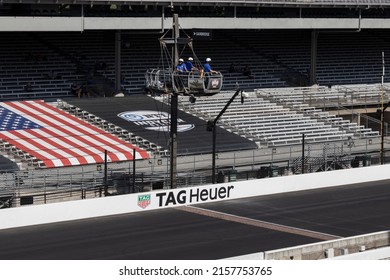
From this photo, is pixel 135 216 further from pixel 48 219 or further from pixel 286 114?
pixel 286 114

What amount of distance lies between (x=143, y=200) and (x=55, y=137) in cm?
877

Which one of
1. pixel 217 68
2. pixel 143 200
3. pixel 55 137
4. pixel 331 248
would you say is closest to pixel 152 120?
pixel 55 137

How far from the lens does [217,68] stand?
Result: 61.9m

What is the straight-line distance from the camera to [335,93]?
206ft

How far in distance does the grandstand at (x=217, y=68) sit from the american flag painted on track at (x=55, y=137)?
0.14 meters

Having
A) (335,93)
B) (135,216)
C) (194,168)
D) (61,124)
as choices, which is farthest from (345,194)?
(335,93)

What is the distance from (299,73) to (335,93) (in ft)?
10.6

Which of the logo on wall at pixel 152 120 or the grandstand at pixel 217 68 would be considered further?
the logo on wall at pixel 152 120

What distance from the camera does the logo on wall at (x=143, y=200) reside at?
40.5 metres

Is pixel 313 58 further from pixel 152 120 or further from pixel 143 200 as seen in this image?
pixel 143 200

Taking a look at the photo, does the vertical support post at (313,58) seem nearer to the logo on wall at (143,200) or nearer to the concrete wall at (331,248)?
the logo on wall at (143,200)

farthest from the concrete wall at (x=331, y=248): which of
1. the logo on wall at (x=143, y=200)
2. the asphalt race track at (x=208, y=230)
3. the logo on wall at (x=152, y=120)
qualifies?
the logo on wall at (x=152, y=120)

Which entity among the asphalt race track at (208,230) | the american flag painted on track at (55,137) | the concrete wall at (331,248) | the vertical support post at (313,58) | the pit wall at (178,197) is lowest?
the asphalt race track at (208,230)

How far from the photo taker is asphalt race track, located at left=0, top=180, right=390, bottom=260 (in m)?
34.6
